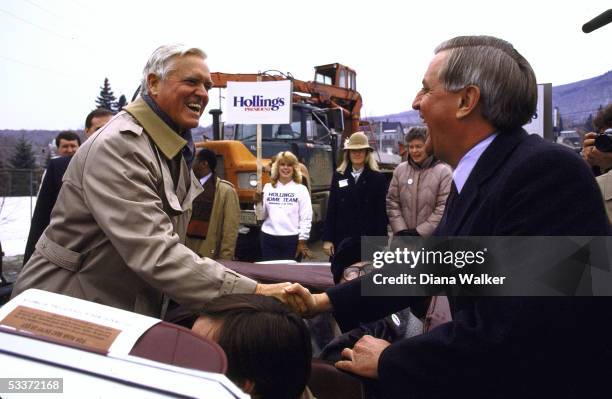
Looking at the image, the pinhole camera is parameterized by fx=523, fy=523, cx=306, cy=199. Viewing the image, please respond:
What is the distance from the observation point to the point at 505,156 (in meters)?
1.41

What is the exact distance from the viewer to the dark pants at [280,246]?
232 inches

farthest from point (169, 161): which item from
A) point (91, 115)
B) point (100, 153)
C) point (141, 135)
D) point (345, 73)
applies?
point (345, 73)

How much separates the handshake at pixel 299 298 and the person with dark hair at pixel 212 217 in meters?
3.24

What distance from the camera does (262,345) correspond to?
4.32 feet

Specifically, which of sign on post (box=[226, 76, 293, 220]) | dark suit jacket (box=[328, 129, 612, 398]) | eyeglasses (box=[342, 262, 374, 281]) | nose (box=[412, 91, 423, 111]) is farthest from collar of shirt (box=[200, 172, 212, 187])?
dark suit jacket (box=[328, 129, 612, 398])

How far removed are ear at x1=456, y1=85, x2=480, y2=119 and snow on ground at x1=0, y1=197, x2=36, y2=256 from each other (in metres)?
8.39

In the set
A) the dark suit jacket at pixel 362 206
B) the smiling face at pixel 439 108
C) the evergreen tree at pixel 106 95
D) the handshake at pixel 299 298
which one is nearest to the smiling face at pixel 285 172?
the dark suit jacket at pixel 362 206

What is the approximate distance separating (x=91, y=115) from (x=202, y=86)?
2981mm

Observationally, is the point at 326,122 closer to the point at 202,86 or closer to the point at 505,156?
the point at 202,86

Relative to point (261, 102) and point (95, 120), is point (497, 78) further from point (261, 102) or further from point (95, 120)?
point (261, 102)

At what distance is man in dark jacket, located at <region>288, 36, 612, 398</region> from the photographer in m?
1.21

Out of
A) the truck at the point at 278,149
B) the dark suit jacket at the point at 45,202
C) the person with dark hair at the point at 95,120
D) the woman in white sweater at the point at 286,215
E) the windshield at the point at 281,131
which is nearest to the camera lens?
the dark suit jacket at the point at 45,202

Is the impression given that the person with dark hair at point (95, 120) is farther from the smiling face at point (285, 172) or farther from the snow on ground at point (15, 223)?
the snow on ground at point (15, 223)

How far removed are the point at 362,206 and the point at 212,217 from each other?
4.85ft
